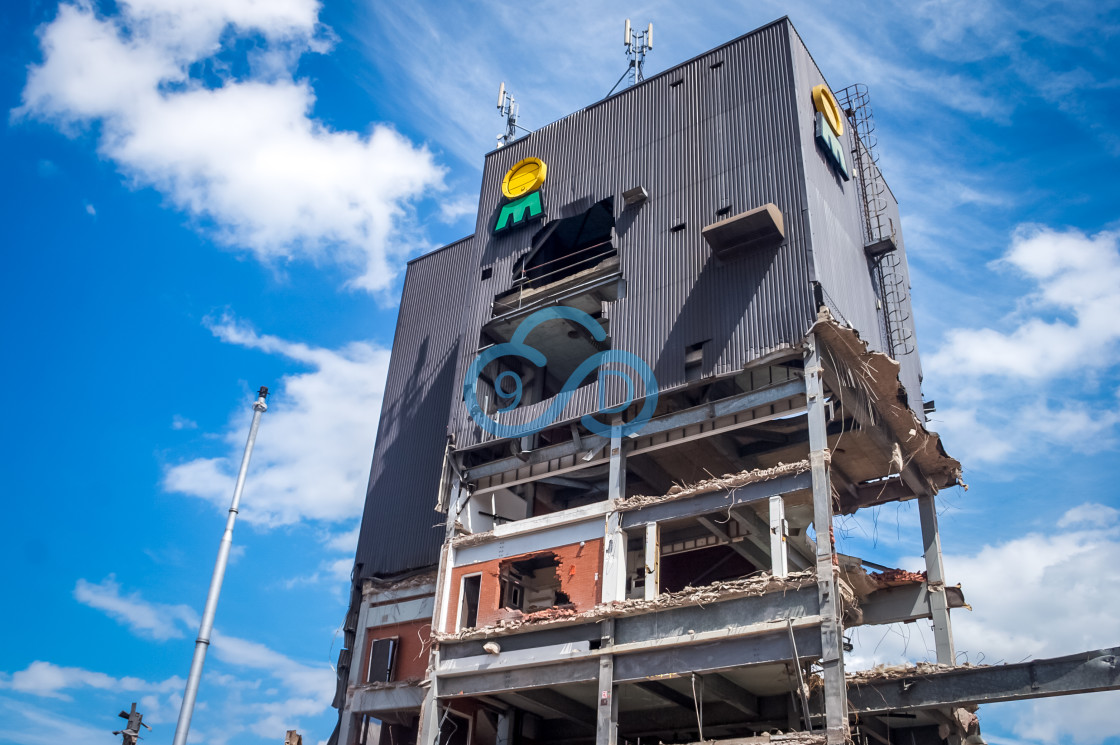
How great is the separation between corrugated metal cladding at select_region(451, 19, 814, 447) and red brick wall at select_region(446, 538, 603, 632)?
5.12 metres

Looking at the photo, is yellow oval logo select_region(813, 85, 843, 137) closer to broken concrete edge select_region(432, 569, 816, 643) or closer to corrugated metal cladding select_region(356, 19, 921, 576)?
corrugated metal cladding select_region(356, 19, 921, 576)

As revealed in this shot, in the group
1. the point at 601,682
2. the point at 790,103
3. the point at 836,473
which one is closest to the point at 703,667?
the point at 601,682

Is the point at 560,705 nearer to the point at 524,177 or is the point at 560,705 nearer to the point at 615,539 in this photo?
the point at 615,539

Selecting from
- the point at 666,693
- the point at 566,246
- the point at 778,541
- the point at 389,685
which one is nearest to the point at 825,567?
the point at 778,541

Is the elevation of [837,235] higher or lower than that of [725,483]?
higher

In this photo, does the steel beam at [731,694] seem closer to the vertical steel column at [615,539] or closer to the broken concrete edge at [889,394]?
the vertical steel column at [615,539]

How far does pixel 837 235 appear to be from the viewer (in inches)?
1430

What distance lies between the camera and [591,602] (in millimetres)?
31797

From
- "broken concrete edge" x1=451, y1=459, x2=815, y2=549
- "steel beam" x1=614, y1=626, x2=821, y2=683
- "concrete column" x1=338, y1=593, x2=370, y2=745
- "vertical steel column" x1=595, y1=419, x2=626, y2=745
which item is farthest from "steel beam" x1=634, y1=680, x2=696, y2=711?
"concrete column" x1=338, y1=593, x2=370, y2=745

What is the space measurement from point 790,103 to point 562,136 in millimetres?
11171

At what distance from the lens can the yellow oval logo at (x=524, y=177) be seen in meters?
42.7

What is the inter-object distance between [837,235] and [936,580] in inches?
529

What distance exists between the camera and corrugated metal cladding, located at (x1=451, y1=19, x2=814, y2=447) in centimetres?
3309

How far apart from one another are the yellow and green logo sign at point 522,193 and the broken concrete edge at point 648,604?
17.6 m
